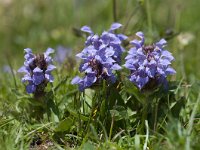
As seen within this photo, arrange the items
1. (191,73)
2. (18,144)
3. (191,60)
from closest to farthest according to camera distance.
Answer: (18,144) < (191,73) < (191,60)

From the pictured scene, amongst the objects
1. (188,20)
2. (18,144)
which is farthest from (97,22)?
(18,144)

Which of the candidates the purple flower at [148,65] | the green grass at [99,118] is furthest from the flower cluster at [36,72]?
the purple flower at [148,65]

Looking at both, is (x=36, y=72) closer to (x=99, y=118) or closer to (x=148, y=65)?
(x=99, y=118)

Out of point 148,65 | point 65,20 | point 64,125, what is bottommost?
point 64,125

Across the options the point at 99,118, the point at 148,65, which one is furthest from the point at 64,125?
the point at 148,65

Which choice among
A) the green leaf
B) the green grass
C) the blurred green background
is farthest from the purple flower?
the blurred green background

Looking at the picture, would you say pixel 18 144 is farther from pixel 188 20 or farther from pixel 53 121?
pixel 188 20
